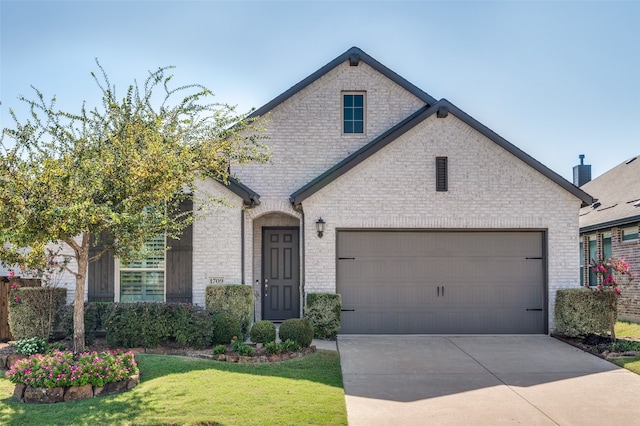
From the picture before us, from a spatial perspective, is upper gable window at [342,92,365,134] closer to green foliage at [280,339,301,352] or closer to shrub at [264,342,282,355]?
green foliage at [280,339,301,352]

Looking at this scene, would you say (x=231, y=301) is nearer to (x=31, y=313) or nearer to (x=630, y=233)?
(x=31, y=313)

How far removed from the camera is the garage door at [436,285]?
13.3m

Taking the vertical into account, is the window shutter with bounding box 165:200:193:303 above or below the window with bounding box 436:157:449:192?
below

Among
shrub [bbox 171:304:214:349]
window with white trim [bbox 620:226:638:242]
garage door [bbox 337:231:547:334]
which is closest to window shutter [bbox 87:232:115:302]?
shrub [bbox 171:304:214:349]

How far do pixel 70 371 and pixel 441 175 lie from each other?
884 cm

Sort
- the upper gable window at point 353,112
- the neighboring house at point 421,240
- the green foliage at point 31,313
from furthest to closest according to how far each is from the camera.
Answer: the upper gable window at point 353,112, the neighboring house at point 421,240, the green foliage at point 31,313

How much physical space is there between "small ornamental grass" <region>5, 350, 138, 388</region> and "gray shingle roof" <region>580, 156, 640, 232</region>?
14.0m

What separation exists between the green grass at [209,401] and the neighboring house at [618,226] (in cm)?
955

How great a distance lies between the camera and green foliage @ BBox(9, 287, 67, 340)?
11.4 m

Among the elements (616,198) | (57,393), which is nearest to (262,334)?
(57,393)

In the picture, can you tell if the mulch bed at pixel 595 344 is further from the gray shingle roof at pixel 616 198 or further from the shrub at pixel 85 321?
the shrub at pixel 85 321

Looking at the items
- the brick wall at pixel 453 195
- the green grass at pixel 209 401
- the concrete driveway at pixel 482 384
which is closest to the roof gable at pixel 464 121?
the brick wall at pixel 453 195

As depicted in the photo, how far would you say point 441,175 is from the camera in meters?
13.5

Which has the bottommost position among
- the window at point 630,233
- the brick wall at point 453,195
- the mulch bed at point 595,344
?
the mulch bed at point 595,344
